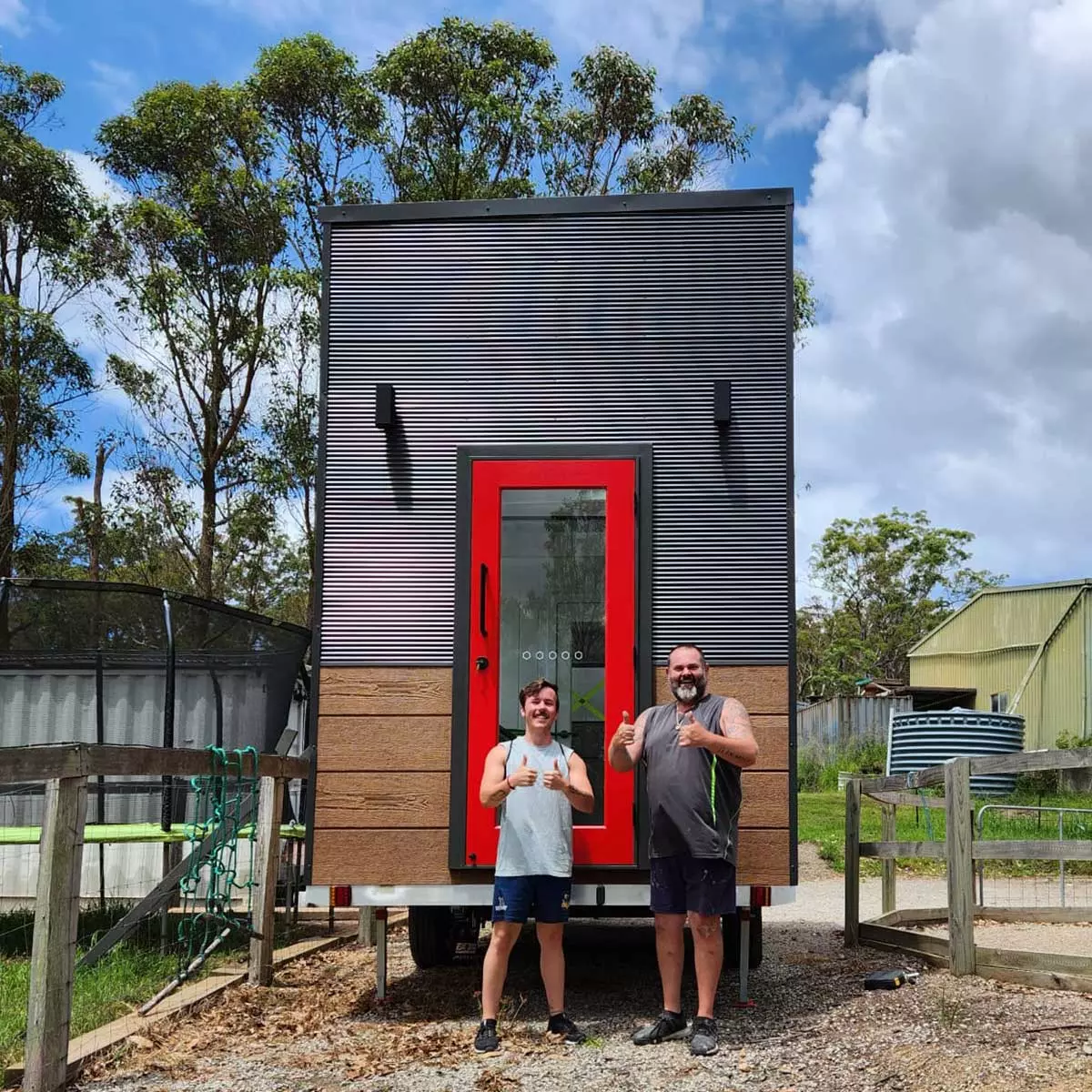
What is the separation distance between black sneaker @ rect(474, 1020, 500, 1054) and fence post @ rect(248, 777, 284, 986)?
167 cm

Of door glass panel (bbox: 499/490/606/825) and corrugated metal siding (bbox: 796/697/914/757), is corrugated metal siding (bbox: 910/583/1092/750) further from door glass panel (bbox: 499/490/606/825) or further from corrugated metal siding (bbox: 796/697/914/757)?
door glass panel (bbox: 499/490/606/825)

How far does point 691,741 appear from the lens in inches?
197

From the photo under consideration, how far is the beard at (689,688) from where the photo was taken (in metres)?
5.31

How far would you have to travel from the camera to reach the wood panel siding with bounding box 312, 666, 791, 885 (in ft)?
18.8

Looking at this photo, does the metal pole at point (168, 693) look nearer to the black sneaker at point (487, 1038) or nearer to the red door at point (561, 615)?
the red door at point (561, 615)

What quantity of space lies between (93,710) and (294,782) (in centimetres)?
220

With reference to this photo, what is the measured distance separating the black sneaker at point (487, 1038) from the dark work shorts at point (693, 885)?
79 centimetres

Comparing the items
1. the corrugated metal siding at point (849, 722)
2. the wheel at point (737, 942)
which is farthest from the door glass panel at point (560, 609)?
the corrugated metal siding at point (849, 722)

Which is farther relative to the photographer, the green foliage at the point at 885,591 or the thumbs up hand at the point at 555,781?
the green foliage at the point at 885,591

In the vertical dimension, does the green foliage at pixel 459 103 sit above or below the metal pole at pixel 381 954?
above

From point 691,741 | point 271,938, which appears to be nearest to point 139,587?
point 271,938

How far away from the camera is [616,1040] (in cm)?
515

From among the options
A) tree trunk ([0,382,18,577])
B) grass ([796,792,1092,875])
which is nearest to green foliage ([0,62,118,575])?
tree trunk ([0,382,18,577])

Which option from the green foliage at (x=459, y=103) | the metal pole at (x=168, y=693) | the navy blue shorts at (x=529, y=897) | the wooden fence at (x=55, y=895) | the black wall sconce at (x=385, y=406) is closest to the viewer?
the wooden fence at (x=55, y=895)
